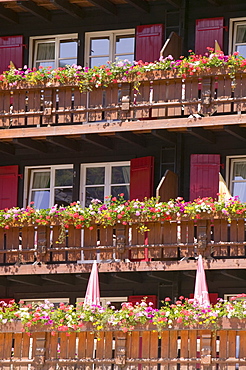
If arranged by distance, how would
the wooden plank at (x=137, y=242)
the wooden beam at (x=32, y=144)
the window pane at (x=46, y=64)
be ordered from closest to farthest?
the wooden plank at (x=137, y=242), the wooden beam at (x=32, y=144), the window pane at (x=46, y=64)

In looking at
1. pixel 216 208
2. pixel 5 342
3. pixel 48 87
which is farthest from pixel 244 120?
pixel 5 342

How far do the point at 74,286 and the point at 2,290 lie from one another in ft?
5.72

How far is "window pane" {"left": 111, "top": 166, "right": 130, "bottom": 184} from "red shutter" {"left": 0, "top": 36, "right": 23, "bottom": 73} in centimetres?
344

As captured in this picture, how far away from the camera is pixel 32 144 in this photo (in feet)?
98.6

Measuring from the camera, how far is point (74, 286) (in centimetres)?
2967

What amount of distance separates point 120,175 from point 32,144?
2.14 metres

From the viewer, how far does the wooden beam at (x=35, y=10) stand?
30.2 m

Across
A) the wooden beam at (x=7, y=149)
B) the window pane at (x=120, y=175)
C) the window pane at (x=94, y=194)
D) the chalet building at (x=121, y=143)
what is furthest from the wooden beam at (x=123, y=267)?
the wooden beam at (x=7, y=149)

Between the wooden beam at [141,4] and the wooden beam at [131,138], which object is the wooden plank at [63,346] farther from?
the wooden beam at [141,4]

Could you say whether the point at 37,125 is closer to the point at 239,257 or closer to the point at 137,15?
the point at 137,15

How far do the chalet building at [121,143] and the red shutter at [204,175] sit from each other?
0.9 inches

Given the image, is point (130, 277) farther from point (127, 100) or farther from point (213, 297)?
point (127, 100)

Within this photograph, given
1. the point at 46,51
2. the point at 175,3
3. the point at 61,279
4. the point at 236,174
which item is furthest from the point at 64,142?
the point at 175,3

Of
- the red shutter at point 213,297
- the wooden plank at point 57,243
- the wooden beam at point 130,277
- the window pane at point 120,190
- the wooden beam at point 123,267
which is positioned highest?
the window pane at point 120,190
